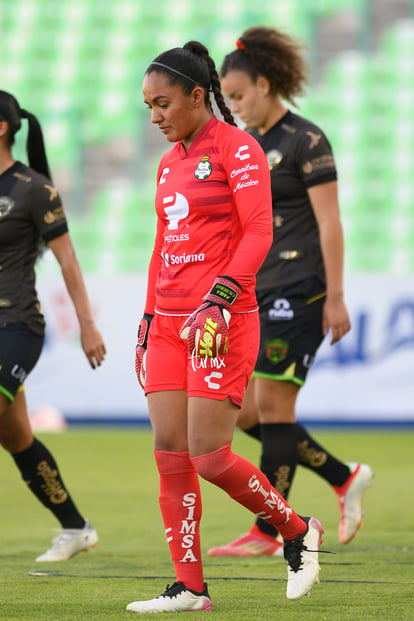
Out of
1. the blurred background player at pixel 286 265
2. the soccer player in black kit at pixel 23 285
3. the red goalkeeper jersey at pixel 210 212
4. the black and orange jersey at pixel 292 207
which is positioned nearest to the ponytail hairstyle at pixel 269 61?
the blurred background player at pixel 286 265

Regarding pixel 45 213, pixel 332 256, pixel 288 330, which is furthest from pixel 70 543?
pixel 332 256

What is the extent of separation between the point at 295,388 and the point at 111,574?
50.1 inches

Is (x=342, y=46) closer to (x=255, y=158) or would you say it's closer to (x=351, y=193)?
(x=351, y=193)

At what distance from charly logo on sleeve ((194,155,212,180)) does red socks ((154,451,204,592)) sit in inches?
35.3

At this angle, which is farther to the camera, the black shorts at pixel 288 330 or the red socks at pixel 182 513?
the black shorts at pixel 288 330

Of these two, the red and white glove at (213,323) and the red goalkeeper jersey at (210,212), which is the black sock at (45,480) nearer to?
the red goalkeeper jersey at (210,212)

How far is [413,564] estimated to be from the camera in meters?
4.97

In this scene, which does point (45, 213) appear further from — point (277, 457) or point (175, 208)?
point (277, 457)

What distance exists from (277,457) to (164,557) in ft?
2.20

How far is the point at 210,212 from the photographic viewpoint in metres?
3.92

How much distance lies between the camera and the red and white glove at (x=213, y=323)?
11.9 ft

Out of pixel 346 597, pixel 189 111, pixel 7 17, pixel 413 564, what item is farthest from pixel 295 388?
pixel 7 17

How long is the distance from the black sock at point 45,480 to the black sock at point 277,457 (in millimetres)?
856

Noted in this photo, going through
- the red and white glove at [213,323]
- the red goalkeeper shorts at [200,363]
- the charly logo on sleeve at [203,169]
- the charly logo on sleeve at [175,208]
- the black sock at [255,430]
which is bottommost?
the black sock at [255,430]
